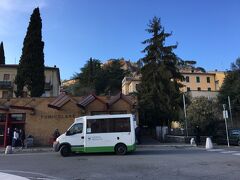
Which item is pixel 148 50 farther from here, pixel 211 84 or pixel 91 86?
pixel 211 84

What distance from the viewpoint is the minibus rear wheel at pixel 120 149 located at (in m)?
20.1

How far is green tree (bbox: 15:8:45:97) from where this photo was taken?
36.9m

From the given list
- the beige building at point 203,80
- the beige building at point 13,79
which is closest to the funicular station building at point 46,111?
the beige building at point 13,79

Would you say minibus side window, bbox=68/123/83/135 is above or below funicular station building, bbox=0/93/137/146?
below

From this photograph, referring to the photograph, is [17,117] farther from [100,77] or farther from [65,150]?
[100,77]

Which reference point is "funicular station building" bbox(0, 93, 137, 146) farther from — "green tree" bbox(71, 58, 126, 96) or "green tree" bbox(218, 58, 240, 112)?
"green tree" bbox(71, 58, 126, 96)

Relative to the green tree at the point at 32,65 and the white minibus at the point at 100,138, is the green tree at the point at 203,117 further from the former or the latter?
the green tree at the point at 32,65

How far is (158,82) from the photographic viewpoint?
39.6m

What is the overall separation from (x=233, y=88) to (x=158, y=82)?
68.1ft

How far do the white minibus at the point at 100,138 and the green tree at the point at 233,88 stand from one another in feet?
122

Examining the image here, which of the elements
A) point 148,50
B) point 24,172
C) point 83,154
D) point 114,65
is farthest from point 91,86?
point 24,172

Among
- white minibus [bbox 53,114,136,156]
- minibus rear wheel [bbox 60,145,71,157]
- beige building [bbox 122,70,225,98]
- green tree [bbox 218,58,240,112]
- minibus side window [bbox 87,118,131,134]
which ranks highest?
beige building [bbox 122,70,225,98]

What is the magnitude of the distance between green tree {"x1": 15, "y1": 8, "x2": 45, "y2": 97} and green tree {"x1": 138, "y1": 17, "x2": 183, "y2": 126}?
41.0ft

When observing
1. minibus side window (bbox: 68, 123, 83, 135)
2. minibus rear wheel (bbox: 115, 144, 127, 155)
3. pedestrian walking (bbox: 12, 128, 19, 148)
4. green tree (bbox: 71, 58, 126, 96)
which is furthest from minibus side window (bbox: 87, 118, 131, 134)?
green tree (bbox: 71, 58, 126, 96)
